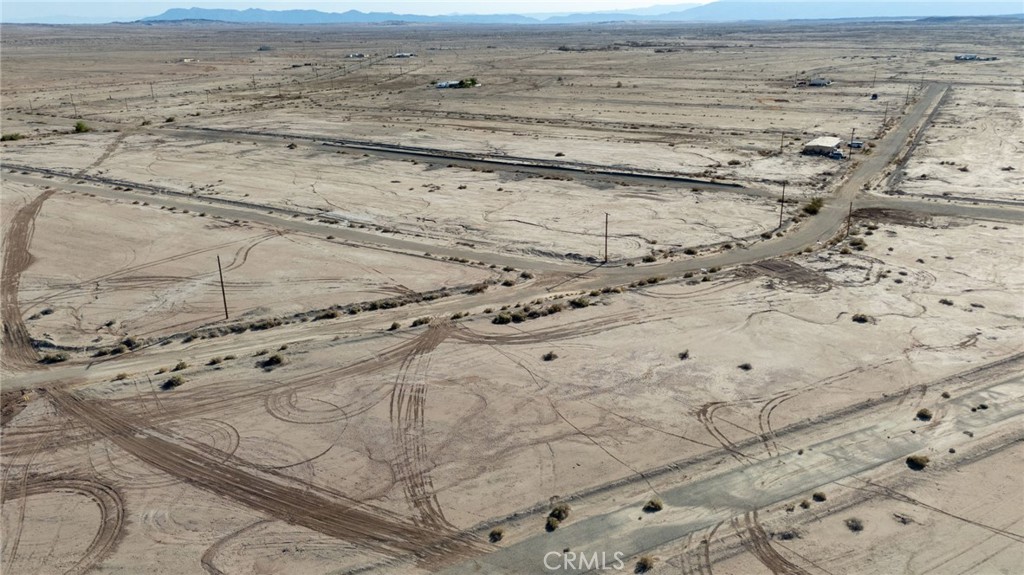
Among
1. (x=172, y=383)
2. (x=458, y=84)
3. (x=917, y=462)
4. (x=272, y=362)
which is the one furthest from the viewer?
(x=458, y=84)

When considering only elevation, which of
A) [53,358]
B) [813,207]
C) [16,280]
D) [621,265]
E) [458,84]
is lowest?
[53,358]

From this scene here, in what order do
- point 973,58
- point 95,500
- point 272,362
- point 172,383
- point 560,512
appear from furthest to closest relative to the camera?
point 973,58, point 272,362, point 172,383, point 95,500, point 560,512

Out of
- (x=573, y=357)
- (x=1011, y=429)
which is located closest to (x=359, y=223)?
(x=573, y=357)

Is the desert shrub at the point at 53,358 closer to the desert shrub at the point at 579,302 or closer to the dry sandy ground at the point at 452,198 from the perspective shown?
the dry sandy ground at the point at 452,198

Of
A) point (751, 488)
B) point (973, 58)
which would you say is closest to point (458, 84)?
point (751, 488)

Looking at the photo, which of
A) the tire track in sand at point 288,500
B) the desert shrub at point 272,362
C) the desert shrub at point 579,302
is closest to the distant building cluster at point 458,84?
the desert shrub at point 579,302

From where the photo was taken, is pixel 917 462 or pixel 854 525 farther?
pixel 917 462

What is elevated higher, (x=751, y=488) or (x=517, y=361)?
(x=517, y=361)

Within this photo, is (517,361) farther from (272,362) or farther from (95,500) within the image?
(95,500)

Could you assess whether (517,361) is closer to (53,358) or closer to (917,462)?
(917,462)
